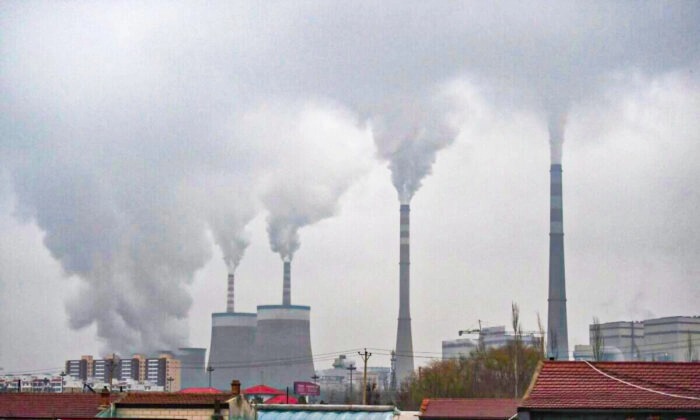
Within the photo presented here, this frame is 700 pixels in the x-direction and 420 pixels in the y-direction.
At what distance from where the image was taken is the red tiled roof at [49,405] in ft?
101

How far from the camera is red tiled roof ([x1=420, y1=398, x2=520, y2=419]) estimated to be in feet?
128

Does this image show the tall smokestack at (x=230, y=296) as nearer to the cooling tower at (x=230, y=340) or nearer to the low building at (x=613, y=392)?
the cooling tower at (x=230, y=340)

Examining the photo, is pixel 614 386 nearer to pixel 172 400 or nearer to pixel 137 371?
pixel 172 400

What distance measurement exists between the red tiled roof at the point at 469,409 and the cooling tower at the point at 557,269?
213 ft

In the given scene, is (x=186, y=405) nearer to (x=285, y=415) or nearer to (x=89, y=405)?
(x=285, y=415)

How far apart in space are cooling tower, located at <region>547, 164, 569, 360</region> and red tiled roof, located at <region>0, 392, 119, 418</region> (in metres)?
77.4

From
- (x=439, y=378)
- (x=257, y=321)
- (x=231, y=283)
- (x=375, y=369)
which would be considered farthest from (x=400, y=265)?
(x=375, y=369)

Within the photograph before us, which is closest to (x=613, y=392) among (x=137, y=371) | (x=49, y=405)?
(x=49, y=405)

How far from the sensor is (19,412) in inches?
1212

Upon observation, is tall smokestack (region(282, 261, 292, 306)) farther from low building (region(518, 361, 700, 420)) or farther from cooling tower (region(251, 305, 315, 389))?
low building (region(518, 361, 700, 420))

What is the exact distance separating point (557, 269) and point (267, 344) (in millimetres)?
36093

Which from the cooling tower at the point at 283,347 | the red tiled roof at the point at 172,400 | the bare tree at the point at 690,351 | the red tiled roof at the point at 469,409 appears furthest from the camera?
the cooling tower at the point at 283,347

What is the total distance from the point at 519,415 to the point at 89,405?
50.7 ft

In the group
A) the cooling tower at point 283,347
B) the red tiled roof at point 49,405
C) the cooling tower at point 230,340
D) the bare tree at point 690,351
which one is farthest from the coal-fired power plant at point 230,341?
the red tiled roof at point 49,405
